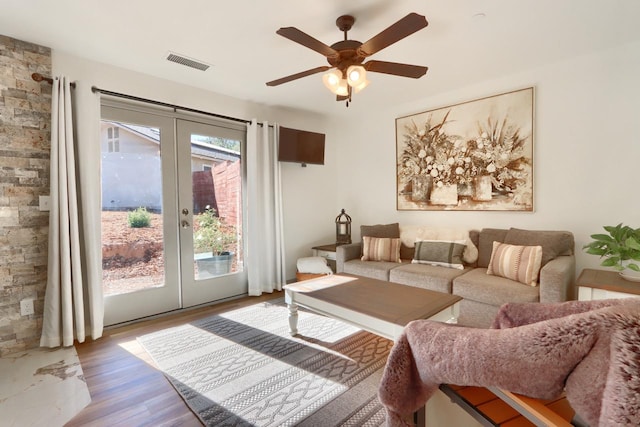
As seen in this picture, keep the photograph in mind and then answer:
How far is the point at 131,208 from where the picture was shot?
9.39ft

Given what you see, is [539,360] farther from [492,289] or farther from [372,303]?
[492,289]

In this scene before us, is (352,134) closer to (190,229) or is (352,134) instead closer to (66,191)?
(190,229)

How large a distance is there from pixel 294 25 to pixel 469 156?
7.57ft

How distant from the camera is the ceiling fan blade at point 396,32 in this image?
1.57 metres

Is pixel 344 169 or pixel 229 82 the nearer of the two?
pixel 229 82

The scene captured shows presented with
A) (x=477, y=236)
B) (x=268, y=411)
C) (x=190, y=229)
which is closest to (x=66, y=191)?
(x=190, y=229)

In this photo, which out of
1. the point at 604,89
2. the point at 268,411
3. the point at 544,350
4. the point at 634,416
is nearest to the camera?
the point at 634,416

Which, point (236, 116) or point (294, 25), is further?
point (236, 116)

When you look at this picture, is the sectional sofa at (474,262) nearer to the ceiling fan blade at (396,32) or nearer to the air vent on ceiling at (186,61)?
the ceiling fan blade at (396,32)

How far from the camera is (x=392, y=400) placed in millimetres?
904

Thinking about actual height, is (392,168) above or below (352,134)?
below

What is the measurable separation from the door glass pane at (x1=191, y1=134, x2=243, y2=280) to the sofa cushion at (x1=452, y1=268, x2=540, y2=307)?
2.48 meters

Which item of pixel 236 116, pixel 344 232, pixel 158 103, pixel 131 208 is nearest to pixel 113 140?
pixel 158 103

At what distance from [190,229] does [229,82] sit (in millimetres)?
1614
